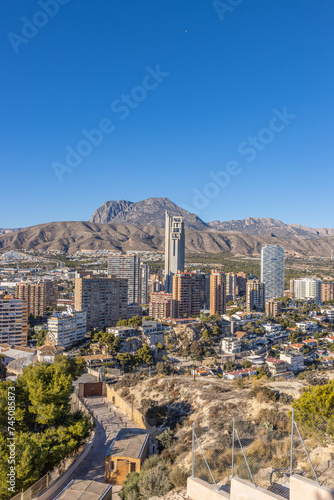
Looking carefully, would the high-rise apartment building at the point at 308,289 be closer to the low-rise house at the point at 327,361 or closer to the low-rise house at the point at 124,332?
the low-rise house at the point at 327,361

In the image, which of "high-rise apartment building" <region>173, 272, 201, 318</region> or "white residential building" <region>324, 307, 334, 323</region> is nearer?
"high-rise apartment building" <region>173, 272, 201, 318</region>

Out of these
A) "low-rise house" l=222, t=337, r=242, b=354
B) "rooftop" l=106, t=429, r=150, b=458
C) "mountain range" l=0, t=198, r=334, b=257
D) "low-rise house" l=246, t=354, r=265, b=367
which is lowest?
"low-rise house" l=246, t=354, r=265, b=367

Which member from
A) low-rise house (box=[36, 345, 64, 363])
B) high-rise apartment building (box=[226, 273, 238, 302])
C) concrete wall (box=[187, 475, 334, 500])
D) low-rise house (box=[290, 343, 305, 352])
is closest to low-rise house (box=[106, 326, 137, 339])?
low-rise house (box=[36, 345, 64, 363])

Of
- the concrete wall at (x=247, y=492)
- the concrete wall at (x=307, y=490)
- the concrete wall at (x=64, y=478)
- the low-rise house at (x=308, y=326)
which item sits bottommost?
the low-rise house at (x=308, y=326)

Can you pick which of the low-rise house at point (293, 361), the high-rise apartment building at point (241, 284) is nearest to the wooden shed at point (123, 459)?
the low-rise house at point (293, 361)

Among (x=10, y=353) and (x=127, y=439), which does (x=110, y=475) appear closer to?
(x=127, y=439)

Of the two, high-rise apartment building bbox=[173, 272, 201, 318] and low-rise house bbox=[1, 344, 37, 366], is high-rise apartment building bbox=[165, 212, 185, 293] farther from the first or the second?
low-rise house bbox=[1, 344, 37, 366]

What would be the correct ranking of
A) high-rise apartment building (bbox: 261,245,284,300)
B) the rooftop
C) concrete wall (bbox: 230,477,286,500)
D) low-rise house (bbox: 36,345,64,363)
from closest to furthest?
concrete wall (bbox: 230,477,286,500) < the rooftop < low-rise house (bbox: 36,345,64,363) < high-rise apartment building (bbox: 261,245,284,300)

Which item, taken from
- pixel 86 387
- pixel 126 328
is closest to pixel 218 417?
pixel 86 387
